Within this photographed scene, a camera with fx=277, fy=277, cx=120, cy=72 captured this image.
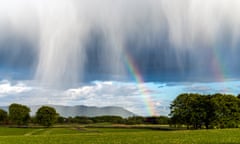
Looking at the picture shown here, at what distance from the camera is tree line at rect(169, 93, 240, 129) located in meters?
102

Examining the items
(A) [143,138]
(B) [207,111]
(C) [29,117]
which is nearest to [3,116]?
(C) [29,117]

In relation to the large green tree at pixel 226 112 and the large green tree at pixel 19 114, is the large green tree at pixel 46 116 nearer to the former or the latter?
the large green tree at pixel 19 114

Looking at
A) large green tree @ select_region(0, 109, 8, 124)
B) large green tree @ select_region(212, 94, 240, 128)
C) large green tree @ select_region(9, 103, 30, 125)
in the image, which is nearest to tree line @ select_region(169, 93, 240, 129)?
large green tree @ select_region(212, 94, 240, 128)

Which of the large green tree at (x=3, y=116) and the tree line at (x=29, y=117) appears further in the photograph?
the large green tree at (x=3, y=116)

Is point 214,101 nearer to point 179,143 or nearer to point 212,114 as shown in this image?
point 212,114

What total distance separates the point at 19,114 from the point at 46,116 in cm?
2727

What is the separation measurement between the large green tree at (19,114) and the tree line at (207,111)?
11386 centimetres

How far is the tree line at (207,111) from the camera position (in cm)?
10250

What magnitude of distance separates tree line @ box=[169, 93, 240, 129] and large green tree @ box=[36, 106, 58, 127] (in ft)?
284

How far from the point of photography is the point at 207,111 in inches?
4181

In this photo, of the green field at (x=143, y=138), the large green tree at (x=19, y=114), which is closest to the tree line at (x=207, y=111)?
the green field at (x=143, y=138)

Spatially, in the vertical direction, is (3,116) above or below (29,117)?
above

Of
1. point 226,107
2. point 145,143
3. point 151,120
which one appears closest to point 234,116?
point 226,107

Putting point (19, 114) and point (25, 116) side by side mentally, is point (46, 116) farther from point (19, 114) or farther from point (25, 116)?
point (19, 114)
